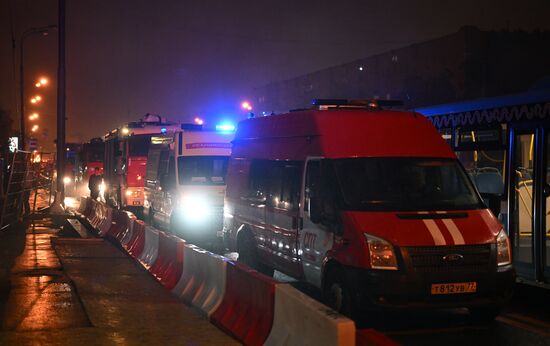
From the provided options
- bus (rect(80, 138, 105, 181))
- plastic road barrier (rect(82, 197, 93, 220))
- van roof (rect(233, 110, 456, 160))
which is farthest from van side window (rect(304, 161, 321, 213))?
bus (rect(80, 138, 105, 181))

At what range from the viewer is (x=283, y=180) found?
9961 mm

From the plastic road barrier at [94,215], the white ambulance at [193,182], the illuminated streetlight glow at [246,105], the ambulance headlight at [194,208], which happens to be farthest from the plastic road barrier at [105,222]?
the illuminated streetlight glow at [246,105]

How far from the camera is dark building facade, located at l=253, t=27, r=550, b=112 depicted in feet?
187

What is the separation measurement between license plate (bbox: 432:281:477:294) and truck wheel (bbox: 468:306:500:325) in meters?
0.54

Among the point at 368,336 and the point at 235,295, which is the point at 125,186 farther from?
the point at 368,336

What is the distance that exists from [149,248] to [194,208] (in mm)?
4152

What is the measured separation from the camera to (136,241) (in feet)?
46.9

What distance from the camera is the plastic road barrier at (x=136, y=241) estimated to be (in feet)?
44.9

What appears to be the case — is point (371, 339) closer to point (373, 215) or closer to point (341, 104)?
point (373, 215)

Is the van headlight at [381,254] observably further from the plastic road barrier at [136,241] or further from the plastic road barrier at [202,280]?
the plastic road barrier at [136,241]

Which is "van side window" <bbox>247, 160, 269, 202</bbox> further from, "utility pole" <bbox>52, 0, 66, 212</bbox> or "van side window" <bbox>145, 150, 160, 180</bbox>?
"utility pole" <bbox>52, 0, 66, 212</bbox>

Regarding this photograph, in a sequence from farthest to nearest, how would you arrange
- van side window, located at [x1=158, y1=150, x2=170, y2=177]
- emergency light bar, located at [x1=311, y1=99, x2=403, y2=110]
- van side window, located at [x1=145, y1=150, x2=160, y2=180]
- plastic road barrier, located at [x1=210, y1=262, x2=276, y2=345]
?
van side window, located at [x1=145, y1=150, x2=160, y2=180], van side window, located at [x1=158, y1=150, x2=170, y2=177], emergency light bar, located at [x1=311, y1=99, x2=403, y2=110], plastic road barrier, located at [x1=210, y1=262, x2=276, y2=345]

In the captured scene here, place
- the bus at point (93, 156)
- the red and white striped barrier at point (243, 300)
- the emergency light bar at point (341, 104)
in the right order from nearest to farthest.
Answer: the red and white striped barrier at point (243, 300)
the emergency light bar at point (341, 104)
the bus at point (93, 156)

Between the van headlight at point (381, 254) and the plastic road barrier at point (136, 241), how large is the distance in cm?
675
